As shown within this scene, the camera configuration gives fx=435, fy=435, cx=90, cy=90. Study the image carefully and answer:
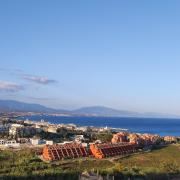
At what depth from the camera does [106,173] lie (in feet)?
82.8

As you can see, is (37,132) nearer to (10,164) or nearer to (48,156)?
(48,156)

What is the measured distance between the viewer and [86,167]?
99.3ft

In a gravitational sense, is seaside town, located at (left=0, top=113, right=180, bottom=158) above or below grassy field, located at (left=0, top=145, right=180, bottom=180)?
above

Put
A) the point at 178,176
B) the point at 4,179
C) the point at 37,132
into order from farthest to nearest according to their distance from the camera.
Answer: the point at 37,132
the point at 178,176
the point at 4,179

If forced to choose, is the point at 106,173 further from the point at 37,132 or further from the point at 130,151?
the point at 37,132

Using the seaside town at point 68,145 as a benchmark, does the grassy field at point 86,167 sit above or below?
below

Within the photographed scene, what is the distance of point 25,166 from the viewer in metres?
27.6

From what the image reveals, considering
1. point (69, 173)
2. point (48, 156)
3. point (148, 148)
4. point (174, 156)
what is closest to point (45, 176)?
point (69, 173)

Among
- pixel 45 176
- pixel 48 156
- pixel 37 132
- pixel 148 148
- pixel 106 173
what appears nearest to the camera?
pixel 45 176

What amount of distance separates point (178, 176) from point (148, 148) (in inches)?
781

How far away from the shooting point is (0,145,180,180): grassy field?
24156 millimetres

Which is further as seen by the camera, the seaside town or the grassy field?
the seaside town

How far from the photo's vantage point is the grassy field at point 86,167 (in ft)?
79.3

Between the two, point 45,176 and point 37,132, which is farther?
point 37,132
